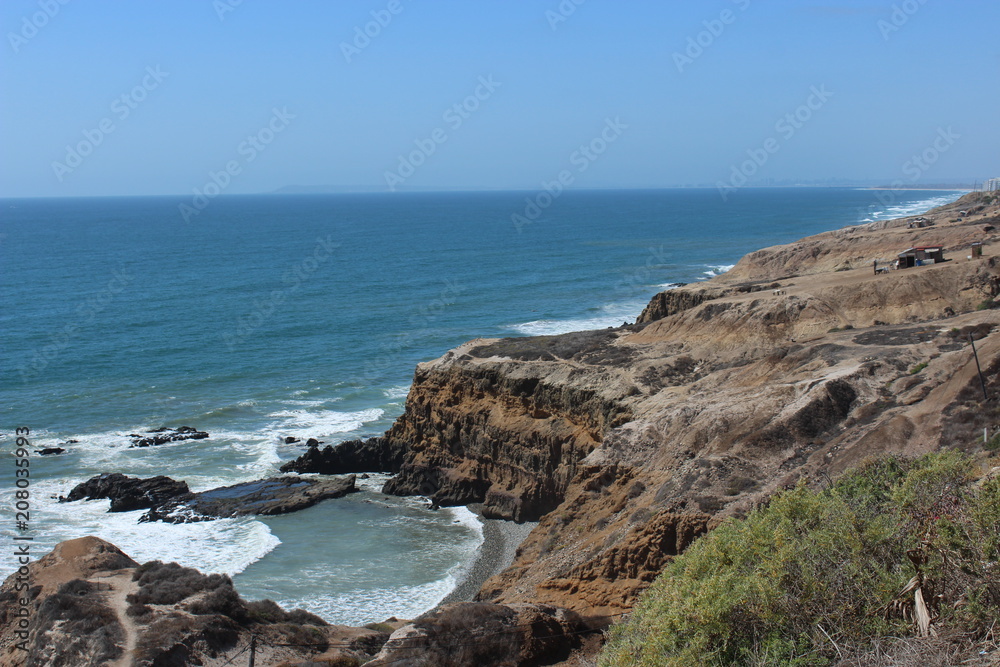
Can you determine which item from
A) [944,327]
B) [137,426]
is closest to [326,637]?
[944,327]

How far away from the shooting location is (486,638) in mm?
18422

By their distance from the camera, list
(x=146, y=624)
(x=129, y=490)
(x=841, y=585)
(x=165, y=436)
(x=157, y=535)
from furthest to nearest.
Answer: (x=165, y=436) → (x=129, y=490) → (x=157, y=535) → (x=146, y=624) → (x=841, y=585)

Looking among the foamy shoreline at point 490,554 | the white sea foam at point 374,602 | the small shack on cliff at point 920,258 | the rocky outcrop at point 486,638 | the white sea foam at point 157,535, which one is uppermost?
the small shack on cliff at point 920,258

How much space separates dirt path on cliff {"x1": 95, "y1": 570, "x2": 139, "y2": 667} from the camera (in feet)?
61.5

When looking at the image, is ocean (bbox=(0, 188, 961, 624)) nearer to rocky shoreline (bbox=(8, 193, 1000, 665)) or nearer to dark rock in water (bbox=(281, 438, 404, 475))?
dark rock in water (bbox=(281, 438, 404, 475))

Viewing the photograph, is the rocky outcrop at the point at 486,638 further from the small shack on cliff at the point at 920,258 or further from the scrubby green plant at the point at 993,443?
the small shack on cliff at the point at 920,258

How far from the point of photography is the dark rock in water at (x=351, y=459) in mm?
43094

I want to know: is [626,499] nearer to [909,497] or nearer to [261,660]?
[261,660]

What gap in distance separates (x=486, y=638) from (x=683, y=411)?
14.0 metres

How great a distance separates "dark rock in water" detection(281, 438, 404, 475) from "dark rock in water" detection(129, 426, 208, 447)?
7.67 meters

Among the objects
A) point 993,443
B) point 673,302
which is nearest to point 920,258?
point 673,302

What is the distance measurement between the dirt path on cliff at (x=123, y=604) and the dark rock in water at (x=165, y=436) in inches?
932

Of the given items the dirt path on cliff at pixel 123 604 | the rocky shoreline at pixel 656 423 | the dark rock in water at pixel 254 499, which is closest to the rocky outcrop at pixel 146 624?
the dirt path on cliff at pixel 123 604

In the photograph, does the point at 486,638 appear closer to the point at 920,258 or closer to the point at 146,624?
the point at 146,624
